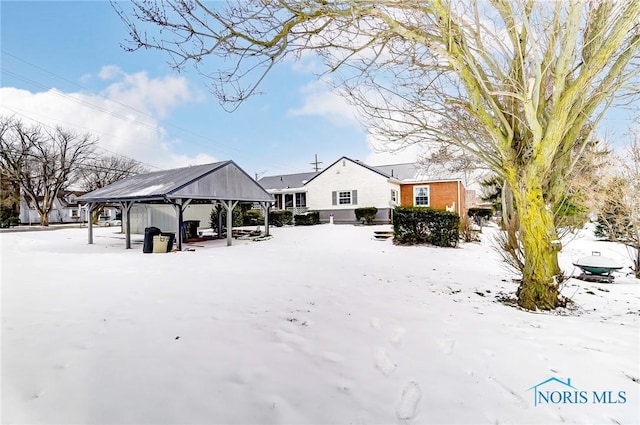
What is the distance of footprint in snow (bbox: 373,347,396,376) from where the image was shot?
262cm

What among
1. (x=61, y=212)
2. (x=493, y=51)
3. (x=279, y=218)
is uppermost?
(x=493, y=51)

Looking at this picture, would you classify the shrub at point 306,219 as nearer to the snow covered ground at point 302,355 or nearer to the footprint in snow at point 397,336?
the snow covered ground at point 302,355

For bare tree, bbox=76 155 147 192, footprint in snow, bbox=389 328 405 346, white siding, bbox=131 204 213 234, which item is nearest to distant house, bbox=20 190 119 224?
bare tree, bbox=76 155 147 192

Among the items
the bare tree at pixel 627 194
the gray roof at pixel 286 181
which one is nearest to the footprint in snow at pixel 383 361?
the bare tree at pixel 627 194

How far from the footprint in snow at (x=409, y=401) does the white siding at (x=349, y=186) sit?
1955 centimetres

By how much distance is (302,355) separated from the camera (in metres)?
2.84

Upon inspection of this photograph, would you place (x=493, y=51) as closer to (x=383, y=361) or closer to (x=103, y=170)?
(x=383, y=361)

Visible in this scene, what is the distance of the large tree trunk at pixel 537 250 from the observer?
4.86 meters

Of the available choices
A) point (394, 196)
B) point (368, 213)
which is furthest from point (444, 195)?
point (368, 213)

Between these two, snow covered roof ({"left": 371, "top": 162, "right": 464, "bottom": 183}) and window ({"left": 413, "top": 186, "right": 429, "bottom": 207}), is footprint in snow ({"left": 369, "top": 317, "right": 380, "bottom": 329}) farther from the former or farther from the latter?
window ({"left": 413, "top": 186, "right": 429, "bottom": 207})

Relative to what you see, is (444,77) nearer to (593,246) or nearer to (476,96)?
(476,96)

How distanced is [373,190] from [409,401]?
793 inches

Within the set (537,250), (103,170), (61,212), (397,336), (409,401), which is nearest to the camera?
(409,401)

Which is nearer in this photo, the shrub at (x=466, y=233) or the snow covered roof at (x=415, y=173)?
the shrub at (x=466, y=233)
